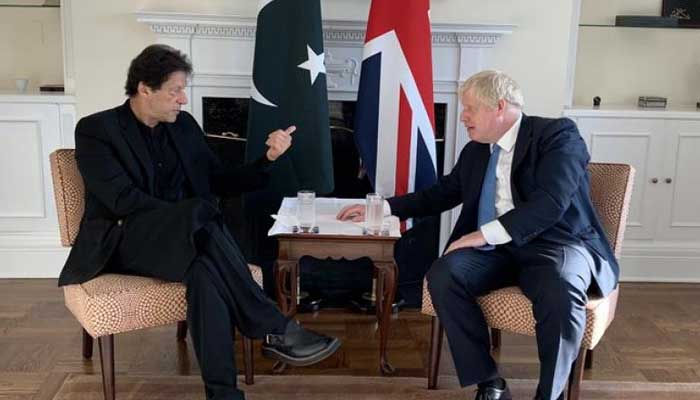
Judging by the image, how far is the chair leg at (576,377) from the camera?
220 cm

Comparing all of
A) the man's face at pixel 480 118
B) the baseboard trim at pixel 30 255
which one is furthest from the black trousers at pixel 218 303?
the baseboard trim at pixel 30 255

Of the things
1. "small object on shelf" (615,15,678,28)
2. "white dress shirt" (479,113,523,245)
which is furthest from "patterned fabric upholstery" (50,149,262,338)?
"small object on shelf" (615,15,678,28)

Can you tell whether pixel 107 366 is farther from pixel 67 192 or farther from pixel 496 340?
pixel 496 340

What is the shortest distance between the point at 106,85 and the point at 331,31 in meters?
1.03

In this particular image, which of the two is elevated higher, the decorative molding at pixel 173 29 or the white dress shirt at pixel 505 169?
the decorative molding at pixel 173 29

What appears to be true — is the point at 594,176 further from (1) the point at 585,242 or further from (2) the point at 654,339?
(2) the point at 654,339

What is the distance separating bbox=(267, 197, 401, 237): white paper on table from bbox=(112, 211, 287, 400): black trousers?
21cm

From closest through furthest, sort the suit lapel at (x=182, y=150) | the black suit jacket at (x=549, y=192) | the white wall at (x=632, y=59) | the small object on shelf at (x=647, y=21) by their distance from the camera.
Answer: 1. the black suit jacket at (x=549, y=192)
2. the suit lapel at (x=182, y=150)
3. the small object on shelf at (x=647, y=21)
4. the white wall at (x=632, y=59)

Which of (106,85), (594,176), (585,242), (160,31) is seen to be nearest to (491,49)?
(594,176)

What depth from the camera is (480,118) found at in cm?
228

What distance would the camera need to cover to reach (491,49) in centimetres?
322

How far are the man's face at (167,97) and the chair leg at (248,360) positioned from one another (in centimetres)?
79

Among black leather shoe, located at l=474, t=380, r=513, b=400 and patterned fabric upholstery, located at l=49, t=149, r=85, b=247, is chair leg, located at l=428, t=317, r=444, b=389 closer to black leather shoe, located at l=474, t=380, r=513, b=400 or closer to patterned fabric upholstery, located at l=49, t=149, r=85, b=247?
black leather shoe, located at l=474, t=380, r=513, b=400

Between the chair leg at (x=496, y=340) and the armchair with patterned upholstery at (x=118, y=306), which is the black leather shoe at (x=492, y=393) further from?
the armchair with patterned upholstery at (x=118, y=306)
